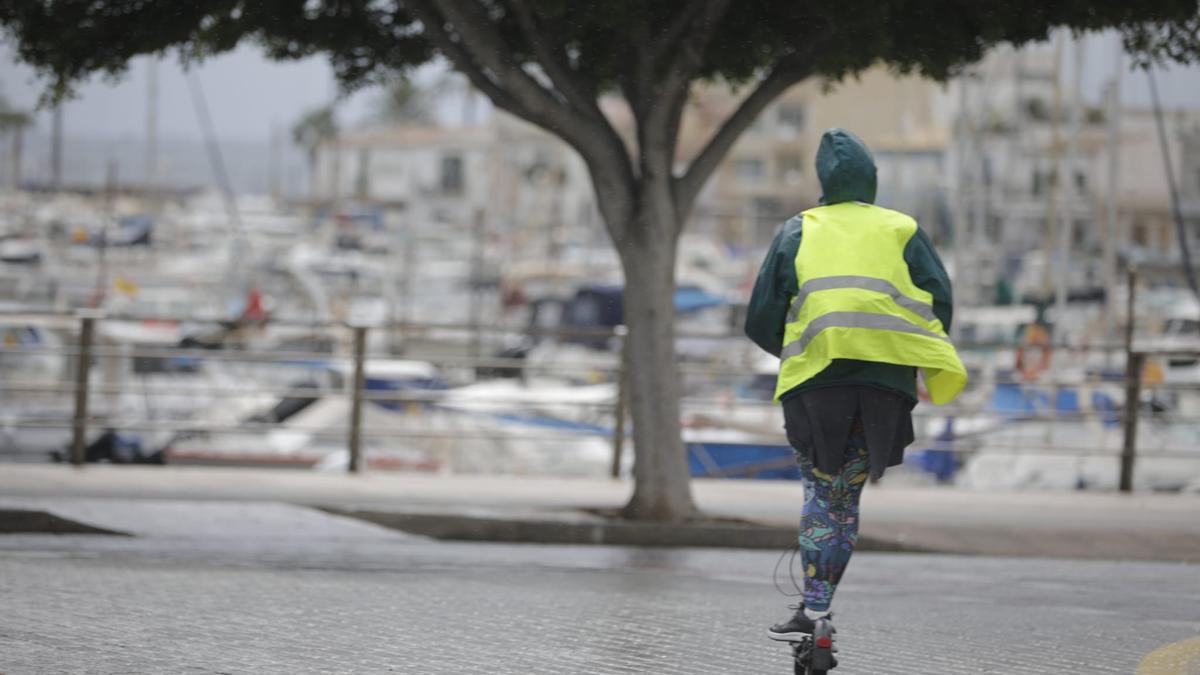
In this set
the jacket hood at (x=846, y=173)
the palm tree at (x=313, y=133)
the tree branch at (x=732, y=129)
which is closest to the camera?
the jacket hood at (x=846, y=173)

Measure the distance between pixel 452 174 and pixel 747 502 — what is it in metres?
127

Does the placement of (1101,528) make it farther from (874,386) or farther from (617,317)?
(617,317)

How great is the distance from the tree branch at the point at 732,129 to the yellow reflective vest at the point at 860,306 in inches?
203

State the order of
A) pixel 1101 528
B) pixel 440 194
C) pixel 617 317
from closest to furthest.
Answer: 1. pixel 1101 528
2. pixel 617 317
3. pixel 440 194

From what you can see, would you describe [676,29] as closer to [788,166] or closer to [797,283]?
[797,283]

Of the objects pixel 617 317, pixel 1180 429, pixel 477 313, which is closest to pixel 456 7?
pixel 1180 429

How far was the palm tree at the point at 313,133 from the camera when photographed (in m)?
136

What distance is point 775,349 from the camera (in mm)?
6066

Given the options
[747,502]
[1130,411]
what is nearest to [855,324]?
[747,502]

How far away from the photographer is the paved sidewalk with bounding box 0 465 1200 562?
1106cm

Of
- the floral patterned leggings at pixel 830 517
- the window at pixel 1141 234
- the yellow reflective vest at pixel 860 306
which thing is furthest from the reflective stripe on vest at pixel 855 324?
the window at pixel 1141 234

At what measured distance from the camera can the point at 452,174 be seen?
138750 mm

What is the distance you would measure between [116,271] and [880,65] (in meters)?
57.9

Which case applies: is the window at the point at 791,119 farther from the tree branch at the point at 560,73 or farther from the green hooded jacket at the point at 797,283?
the green hooded jacket at the point at 797,283
